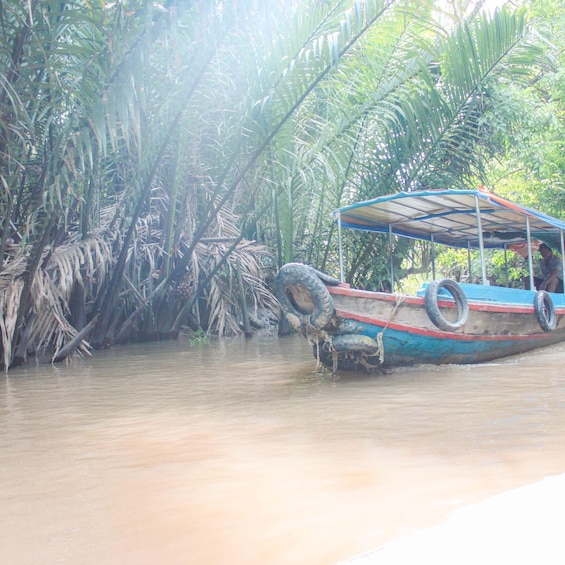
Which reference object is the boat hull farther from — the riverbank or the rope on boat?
the riverbank

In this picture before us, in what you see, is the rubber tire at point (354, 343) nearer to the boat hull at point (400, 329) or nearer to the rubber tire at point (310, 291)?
the boat hull at point (400, 329)

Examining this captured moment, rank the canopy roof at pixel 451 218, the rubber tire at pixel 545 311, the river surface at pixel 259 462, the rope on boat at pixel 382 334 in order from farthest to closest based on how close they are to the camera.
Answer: the rubber tire at pixel 545 311, the canopy roof at pixel 451 218, the rope on boat at pixel 382 334, the river surface at pixel 259 462

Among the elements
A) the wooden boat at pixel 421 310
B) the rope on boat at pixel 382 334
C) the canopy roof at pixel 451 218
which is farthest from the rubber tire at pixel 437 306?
the canopy roof at pixel 451 218

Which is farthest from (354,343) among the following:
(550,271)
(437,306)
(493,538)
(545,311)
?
(550,271)

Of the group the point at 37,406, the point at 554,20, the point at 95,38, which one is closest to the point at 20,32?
the point at 95,38

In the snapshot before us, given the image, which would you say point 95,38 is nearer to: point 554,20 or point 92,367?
point 92,367

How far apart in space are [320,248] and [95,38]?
6.91m

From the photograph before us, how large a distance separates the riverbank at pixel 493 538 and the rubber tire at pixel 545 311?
5397 mm

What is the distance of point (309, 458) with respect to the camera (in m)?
3.14

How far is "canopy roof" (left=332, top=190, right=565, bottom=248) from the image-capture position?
22.3 feet

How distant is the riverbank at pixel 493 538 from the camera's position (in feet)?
6.26

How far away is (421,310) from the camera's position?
6.03 metres

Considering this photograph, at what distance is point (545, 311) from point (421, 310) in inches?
99.2

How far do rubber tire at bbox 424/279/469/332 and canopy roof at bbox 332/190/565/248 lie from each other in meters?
0.90
